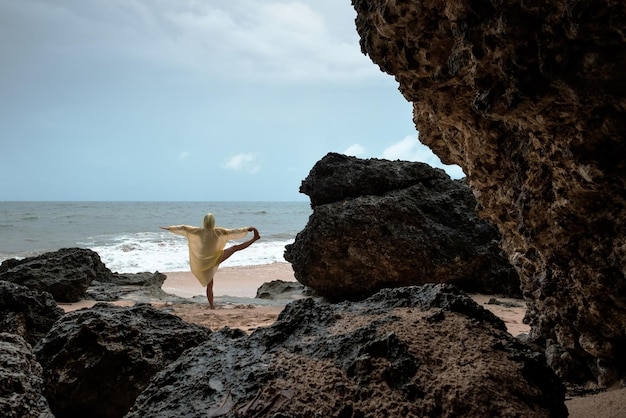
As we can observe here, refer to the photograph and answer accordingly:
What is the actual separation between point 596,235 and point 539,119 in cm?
70

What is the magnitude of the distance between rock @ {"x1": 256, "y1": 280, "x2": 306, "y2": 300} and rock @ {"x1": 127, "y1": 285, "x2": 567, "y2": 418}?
7034 mm

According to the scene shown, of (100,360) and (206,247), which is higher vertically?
(206,247)

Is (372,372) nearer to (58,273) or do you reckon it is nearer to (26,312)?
(26,312)

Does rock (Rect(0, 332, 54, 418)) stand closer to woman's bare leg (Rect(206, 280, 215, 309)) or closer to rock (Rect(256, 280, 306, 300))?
woman's bare leg (Rect(206, 280, 215, 309))

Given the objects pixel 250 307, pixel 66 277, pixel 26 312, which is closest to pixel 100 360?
pixel 26 312

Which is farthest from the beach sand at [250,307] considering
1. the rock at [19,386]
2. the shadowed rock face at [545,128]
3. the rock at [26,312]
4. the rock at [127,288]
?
the rock at [19,386]

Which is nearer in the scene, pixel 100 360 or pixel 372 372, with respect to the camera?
pixel 372 372

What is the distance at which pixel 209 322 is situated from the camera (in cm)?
623

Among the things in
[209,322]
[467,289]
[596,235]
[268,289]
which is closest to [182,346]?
[596,235]

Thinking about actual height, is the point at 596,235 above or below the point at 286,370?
above

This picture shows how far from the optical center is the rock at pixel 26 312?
3953 mm

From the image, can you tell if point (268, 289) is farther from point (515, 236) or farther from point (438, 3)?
point (438, 3)

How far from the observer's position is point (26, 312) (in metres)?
4.10

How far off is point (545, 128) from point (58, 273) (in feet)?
27.1
